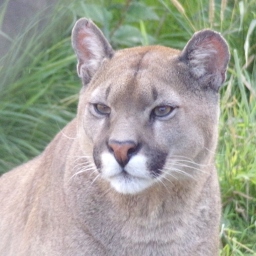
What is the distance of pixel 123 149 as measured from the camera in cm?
418

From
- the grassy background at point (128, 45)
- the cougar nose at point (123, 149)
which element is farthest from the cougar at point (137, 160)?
the grassy background at point (128, 45)

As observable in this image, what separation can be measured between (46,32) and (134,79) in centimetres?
292

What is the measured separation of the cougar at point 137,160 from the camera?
14.3 feet

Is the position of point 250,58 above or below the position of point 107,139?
below

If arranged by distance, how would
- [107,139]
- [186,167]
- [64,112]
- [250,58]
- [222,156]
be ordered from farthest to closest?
[250,58] < [64,112] < [222,156] < [186,167] < [107,139]

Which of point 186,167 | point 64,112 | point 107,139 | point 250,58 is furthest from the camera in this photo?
point 250,58

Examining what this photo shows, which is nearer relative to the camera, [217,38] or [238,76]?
[217,38]

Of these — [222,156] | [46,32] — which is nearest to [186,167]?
[222,156]

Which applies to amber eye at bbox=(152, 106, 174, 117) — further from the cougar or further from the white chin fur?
the white chin fur

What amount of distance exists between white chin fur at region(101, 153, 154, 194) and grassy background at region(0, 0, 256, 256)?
1.73 meters

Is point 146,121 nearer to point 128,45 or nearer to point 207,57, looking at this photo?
point 207,57

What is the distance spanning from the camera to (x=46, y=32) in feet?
23.9

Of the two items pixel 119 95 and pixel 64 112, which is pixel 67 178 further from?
pixel 64 112

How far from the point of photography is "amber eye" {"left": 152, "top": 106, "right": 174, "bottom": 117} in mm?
4391
